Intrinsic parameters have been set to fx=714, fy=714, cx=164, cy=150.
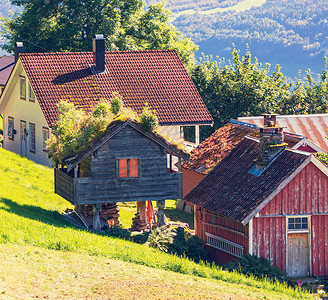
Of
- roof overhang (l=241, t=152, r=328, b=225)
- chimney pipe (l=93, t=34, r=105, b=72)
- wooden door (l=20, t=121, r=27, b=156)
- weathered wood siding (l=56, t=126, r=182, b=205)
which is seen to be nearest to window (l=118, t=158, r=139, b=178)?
weathered wood siding (l=56, t=126, r=182, b=205)

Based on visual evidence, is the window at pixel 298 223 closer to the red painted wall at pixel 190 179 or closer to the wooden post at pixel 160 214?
the wooden post at pixel 160 214

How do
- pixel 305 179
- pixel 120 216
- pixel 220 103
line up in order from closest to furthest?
pixel 305 179, pixel 120 216, pixel 220 103

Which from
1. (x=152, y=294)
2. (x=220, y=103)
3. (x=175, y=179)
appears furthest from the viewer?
(x=220, y=103)

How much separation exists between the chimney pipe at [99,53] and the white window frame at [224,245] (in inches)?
662

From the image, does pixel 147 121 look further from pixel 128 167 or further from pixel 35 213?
pixel 35 213

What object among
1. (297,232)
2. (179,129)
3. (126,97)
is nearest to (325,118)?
(179,129)

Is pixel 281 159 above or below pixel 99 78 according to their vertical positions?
below

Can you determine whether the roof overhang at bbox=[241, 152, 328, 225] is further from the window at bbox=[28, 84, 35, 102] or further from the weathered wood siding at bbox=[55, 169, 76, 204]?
the window at bbox=[28, 84, 35, 102]

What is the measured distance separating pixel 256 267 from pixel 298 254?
237cm

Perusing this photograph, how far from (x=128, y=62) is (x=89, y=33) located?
14.6m

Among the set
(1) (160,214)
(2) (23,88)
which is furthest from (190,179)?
(2) (23,88)

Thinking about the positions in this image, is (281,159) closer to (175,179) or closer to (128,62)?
(175,179)

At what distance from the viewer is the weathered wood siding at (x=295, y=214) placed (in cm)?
2759

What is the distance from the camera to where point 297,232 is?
28.0 metres
